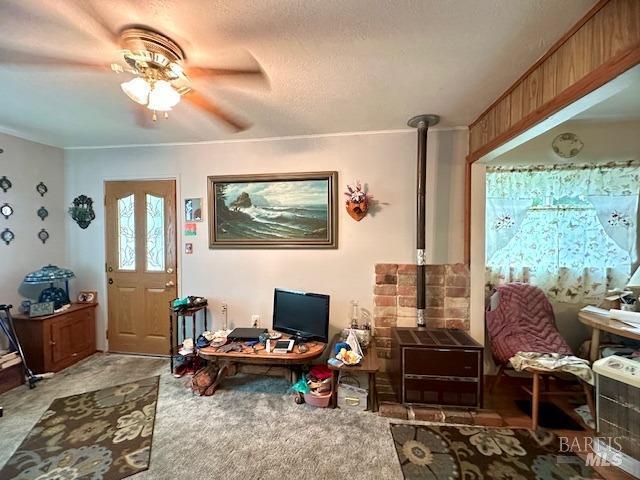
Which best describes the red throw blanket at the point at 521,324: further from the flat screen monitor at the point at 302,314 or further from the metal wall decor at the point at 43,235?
the metal wall decor at the point at 43,235

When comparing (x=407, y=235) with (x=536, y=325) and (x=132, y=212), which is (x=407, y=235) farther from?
(x=132, y=212)

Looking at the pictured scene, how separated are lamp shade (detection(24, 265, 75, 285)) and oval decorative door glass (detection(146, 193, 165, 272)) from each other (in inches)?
29.6

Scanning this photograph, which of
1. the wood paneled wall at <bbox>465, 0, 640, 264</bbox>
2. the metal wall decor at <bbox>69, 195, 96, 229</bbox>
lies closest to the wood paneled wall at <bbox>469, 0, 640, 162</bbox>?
the wood paneled wall at <bbox>465, 0, 640, 264</bbox>

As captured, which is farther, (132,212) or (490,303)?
(132,212)

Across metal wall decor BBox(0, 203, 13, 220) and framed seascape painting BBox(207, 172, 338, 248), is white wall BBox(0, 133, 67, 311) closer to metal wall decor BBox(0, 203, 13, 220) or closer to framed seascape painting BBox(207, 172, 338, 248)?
metal wall decor BBox(0, 203, 13, 220)

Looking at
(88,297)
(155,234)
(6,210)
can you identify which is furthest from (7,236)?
(155,234)

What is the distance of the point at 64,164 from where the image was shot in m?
3.06

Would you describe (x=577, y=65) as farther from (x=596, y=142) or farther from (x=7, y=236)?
(x=7, y=236)

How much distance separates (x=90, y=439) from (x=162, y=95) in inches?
91.2

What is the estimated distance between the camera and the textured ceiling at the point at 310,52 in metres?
1.15

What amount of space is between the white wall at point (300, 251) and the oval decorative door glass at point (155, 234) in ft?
0.84

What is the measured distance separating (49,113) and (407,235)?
11.0 ft

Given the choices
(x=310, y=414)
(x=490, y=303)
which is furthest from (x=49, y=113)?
Result: (x=490, y=303)

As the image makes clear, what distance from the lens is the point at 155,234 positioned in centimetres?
296
